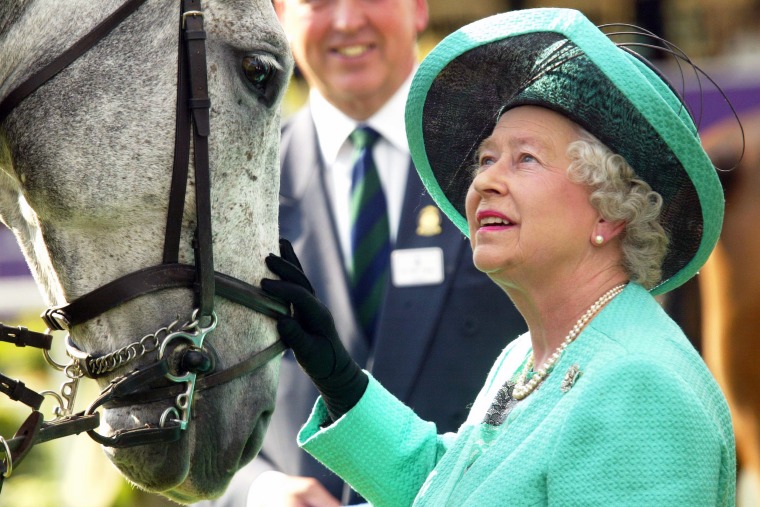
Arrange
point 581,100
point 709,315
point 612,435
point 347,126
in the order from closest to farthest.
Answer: point 612,435, point 581,100, point 347,126, point 709,315

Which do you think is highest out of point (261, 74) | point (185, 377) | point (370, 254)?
point (261, 74)

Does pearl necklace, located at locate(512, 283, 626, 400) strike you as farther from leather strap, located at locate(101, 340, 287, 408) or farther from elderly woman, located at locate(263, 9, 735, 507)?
leather strap, located at locate(101, 340, 287, 408)

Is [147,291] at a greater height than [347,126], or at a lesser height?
lesser

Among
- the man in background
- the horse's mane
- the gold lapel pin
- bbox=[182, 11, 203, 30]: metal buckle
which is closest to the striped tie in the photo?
the man in background

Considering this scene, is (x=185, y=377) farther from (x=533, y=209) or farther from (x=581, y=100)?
(x=581, y=100)

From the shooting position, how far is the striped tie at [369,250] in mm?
3312

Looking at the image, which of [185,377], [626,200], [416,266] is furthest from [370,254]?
[626,200]

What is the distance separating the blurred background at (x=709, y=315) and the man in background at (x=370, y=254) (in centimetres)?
88

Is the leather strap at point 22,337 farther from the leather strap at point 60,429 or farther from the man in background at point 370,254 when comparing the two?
the man in background at point 370,254

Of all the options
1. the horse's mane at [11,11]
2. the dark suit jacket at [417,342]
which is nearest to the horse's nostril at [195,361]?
the horse's mane at [11,11]

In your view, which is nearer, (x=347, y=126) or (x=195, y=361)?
(x=195, y=361)

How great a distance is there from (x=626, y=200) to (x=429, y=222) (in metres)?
1.18

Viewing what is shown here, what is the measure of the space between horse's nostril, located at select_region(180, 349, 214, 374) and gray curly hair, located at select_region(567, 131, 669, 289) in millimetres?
828

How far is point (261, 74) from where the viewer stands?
2375mm
